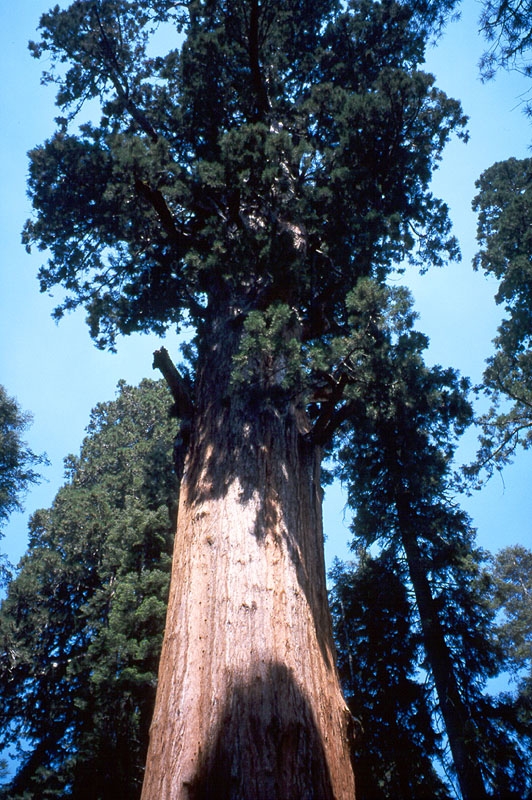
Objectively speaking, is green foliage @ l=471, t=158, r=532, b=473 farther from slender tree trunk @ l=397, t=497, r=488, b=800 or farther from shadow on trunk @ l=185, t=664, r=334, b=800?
shadow on trunk @ l=185, t=664, r=334, b=800

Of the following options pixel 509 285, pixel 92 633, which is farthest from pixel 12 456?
pixel 509 285

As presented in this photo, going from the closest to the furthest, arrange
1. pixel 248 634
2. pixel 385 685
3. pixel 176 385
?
1. pixel 248 634
2. pixel 176 385
3. pixel 385 685

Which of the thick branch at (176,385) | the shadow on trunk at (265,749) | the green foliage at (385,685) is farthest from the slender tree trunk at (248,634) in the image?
the green foliage at (385,685)

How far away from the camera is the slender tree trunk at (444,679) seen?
6234 millimetres

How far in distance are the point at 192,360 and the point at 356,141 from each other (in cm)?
435

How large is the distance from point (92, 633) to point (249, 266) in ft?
28.4

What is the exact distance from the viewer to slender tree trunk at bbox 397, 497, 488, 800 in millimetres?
6234

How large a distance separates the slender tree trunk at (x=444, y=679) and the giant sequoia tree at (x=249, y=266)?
3.71 metres

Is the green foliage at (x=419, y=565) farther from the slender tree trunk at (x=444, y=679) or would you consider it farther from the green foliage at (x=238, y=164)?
the green foliage at (x=238, y=164)

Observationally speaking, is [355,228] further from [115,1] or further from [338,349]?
[115,1]

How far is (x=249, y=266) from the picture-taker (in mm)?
5602

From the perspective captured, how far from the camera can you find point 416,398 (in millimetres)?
7168

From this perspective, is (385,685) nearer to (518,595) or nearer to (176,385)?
(176,385)

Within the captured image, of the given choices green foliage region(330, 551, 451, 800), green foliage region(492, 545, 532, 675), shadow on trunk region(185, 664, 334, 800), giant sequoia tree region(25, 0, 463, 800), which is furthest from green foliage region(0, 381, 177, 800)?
green foliage region(492, 545, 532, 675)
